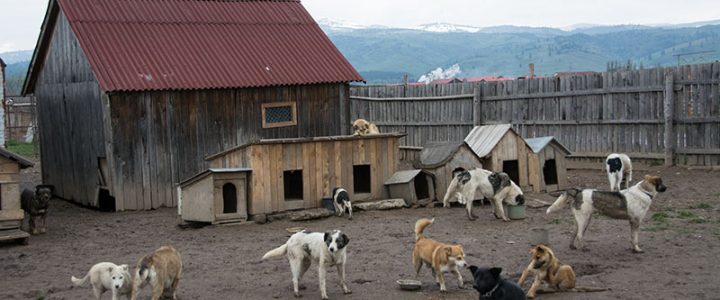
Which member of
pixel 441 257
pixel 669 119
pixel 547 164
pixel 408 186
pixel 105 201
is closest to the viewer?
pixel 441 257

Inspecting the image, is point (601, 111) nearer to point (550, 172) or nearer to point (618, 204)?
point (550, 172)

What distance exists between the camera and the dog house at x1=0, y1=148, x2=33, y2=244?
15250 millimetres

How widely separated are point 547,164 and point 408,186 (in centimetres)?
389

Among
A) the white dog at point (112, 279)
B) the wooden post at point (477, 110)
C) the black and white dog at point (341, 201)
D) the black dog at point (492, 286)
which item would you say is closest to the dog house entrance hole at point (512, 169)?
the black and white dog at point (341, 201)

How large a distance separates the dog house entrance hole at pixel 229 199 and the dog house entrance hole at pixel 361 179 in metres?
2.83

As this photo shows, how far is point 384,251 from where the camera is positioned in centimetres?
1332

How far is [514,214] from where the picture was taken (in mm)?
15773

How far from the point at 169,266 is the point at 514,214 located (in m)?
7.63

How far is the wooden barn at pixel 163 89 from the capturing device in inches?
761

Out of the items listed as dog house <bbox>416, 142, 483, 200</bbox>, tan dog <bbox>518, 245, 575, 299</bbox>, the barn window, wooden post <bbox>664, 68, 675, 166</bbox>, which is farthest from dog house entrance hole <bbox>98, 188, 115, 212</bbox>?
wooden post <bbox>664, 68, 675, 166</bbox>

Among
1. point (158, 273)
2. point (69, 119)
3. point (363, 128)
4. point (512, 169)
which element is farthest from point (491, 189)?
point (69, 119)

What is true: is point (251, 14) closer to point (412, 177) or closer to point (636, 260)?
point (412, 177)

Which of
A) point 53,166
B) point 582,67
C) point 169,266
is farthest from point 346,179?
point 582,67

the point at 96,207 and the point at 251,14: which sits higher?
the point at 251,14
